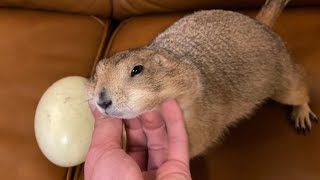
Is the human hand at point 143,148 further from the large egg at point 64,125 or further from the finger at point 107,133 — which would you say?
the large egg at point 64,125

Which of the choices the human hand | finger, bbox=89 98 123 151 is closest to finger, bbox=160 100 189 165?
the human hand

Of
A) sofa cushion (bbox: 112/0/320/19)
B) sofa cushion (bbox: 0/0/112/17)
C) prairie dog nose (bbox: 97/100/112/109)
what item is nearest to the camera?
prairie dog nose (bbox: 97/100/112/109)

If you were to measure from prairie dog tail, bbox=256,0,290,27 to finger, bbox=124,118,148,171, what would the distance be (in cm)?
51

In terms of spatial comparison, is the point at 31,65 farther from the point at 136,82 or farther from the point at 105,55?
the point at 136,82

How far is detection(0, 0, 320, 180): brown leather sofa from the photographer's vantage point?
48.3 inches

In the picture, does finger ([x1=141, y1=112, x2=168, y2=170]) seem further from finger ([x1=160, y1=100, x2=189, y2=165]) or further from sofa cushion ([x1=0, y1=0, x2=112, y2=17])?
sofa cushion ([x1=0, y1=0, x2=112, y2=17])

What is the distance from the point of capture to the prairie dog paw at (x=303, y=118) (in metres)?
1.26

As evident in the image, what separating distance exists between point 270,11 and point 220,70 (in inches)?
11.1

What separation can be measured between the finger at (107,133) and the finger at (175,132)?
12cm

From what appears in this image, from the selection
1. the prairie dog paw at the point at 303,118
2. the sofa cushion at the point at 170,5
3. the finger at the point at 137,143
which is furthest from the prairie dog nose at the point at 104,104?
the sofa cushion at the point at 170,5

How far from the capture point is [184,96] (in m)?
1.07

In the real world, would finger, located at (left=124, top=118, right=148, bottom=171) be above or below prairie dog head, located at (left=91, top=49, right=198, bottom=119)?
below

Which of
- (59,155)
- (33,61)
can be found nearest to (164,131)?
(59,155)

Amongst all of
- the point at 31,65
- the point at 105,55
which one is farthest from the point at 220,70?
the point at 31,65
